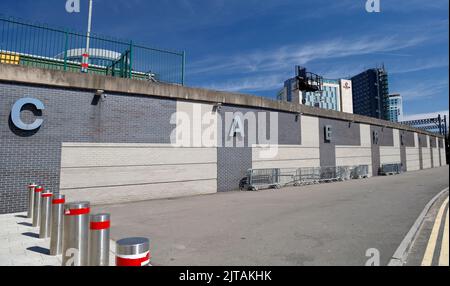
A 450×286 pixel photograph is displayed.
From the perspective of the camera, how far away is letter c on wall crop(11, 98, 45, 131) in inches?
351

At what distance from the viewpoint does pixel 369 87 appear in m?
89.2

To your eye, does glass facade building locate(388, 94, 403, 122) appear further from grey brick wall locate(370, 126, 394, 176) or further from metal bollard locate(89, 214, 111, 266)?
metal bollard locate(89, 214, 111, 266)


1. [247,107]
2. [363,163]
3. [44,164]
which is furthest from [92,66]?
[363,163]

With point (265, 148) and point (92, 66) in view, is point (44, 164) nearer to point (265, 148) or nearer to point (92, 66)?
Result: point (92, 66)

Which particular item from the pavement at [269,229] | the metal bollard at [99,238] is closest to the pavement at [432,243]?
the pavement at [269,229]

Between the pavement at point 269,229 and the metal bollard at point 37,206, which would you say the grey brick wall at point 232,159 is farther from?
the metal bollard at point 37,206

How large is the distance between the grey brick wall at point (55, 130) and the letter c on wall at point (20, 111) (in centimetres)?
16

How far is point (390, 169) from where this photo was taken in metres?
27.4

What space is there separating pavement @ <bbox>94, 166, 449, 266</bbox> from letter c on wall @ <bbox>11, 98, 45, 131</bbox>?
11.7ft

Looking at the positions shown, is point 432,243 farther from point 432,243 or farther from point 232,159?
point 232,159

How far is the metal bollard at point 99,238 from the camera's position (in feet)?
12.3

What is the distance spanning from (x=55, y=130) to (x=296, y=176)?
43.7ft

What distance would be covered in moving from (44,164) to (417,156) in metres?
40.9
